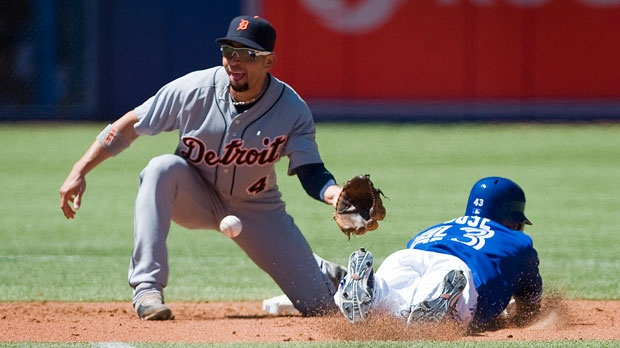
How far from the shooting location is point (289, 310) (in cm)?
659

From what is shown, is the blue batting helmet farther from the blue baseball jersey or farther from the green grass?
the green grass

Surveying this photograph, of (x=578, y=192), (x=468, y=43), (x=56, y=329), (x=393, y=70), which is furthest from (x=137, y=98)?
(x=56, y=329)

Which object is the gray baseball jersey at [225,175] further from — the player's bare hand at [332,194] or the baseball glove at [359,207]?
the baseball glove at [359,207]

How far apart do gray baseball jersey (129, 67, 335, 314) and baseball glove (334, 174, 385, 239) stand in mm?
619

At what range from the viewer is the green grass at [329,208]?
7.62 meters

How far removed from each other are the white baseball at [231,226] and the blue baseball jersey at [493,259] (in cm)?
99

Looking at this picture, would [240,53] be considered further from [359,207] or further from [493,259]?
[493,259]

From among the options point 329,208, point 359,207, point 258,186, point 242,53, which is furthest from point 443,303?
point 329,208

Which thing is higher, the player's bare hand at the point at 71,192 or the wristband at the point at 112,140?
the wristband at the point at 112,140

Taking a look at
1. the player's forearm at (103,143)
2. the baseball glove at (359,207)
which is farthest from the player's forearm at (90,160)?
the baseball glove at (359,207)

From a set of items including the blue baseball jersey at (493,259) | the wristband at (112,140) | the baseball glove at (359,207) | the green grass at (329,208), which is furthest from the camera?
the green grass at (329,208)

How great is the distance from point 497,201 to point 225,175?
151cm

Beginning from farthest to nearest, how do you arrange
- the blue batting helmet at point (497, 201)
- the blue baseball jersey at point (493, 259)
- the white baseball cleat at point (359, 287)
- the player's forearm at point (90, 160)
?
1. the player's forearm at point (90, 160)
2. the blue batting helmet at point (497, 201)
3. the blue baseball jersey at point (493, 259)
4. the white baseball cleat at point (359, 287)

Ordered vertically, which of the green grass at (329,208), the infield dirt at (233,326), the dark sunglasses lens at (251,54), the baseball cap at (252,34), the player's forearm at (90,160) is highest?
the baseball cap at (252,34)
